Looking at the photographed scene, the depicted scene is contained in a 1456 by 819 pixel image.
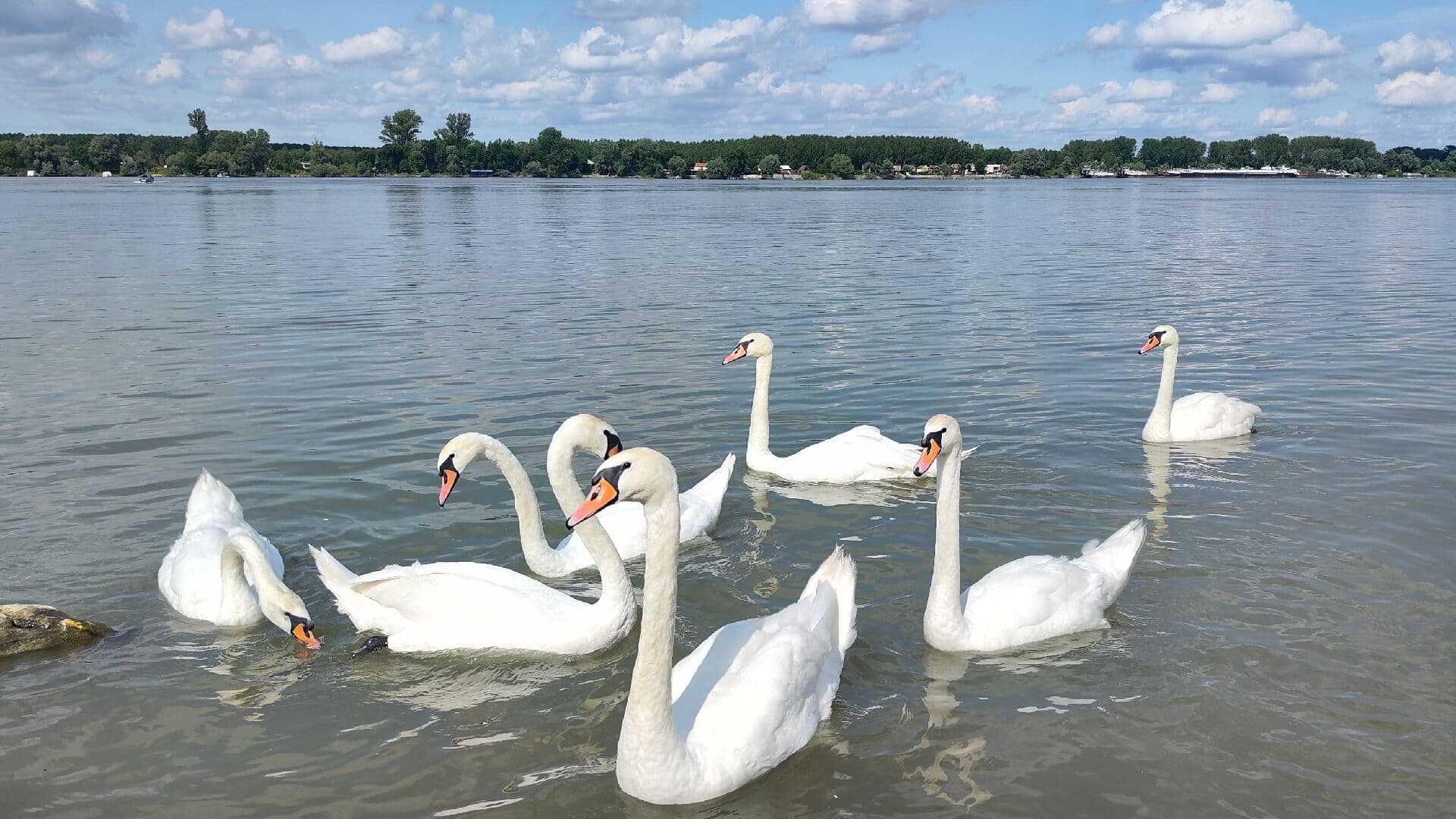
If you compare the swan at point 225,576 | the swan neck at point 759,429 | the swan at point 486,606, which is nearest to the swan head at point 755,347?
the swan neck at point 759,429

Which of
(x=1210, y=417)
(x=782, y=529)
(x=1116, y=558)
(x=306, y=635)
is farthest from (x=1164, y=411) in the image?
(x=306, y=635)

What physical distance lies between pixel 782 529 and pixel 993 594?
265 cm

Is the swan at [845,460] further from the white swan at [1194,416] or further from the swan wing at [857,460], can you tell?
the white swan at [1194,416]

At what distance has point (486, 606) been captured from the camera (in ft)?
21.8

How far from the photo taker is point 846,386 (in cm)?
1416

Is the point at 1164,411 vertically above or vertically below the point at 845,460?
above

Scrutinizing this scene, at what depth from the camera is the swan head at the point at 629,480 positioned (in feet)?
15.4

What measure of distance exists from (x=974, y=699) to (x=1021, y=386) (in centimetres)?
843

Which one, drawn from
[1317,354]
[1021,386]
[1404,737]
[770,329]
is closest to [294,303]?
[770,329]

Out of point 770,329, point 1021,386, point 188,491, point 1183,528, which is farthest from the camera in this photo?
point 770,329

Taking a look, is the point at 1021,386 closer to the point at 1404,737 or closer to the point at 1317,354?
the point at 1317,354

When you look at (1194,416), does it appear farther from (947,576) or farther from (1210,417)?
(947,576)

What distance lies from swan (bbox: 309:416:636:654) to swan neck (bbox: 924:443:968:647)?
1781 mm

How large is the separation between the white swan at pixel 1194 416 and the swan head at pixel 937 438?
5372 mm
